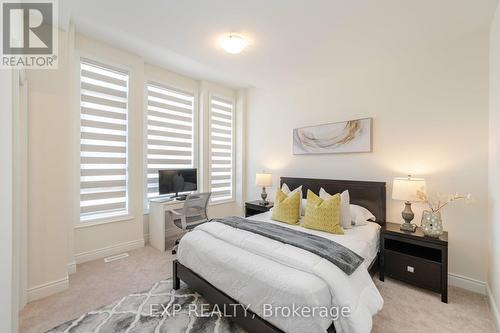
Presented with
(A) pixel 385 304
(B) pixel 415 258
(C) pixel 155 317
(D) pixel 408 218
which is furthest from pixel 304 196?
(C) pixel 155 317

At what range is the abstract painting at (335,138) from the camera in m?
3.20

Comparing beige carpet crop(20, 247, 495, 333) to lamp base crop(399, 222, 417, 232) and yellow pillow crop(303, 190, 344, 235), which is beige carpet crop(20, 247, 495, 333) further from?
yellow pillow crop(303, 190, 344, 235)

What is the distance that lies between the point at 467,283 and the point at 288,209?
2.12 meters

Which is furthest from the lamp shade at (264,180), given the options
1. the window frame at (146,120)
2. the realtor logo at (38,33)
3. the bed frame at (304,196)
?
the realtor logo at (38,33)

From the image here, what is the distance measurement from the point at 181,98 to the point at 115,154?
1607mm

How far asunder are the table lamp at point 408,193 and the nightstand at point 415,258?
0.10 metres

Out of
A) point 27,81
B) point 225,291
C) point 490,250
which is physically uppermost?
point 27,81

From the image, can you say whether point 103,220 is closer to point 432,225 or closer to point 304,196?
point 304,196

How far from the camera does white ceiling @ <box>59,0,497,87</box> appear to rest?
2008 millimetres

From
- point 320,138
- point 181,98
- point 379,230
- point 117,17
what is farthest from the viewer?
point 181,98

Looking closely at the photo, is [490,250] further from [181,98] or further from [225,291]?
[181,98]

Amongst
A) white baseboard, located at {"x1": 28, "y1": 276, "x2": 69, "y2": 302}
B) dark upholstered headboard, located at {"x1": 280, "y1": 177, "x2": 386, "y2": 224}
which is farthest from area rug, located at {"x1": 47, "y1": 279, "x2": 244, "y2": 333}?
dark upholstered headboard, located at {"x1": 280, "y1": 177, "x2": 386, "y2": 224}

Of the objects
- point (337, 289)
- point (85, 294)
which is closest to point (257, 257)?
point (337, 289)

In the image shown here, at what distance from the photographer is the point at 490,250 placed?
7.50ft
